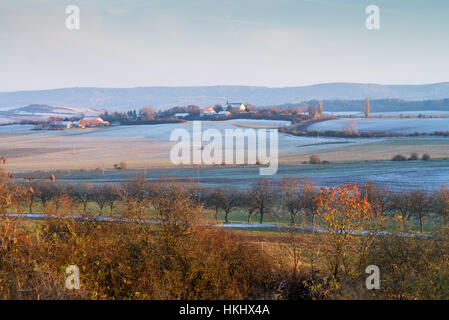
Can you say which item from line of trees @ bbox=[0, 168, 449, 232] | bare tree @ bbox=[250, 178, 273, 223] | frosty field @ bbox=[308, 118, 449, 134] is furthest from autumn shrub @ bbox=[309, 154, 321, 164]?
frosty field @ bbox=[308, 118, 449, 134]

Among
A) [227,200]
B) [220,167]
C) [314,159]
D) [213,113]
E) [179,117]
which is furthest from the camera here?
[213,113]

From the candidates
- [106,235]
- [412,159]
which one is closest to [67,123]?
[412,159]

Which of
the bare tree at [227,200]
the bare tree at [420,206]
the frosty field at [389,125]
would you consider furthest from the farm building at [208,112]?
the bare tree at [420,206]

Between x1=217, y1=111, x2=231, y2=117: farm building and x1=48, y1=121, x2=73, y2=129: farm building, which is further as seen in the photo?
x1=217, y1=111, x2=231, y2=117: farm building

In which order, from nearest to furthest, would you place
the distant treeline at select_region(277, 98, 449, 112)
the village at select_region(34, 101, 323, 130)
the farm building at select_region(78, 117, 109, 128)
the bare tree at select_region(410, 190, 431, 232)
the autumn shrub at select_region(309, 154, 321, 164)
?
the bare tree at select_region(410, 190, 431, 232) → the autumn shrub at select_region(309, 154, 321, 164) → the village at select_region(34, 101, 323, 130) → the farm building at select_region(78, 117, 109, 128) → the distant treeline at select_region(277, 98, 449, 112)

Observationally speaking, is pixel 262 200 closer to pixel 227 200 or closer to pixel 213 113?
pixel 227 200

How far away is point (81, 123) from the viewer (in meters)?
107

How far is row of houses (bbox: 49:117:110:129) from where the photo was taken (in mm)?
105706

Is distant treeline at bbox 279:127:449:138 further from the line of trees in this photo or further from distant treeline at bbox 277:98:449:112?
distant treeline at bbox 277:98:449:112

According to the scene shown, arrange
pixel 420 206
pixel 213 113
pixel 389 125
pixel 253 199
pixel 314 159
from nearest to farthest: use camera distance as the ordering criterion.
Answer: pixel 420 206
pixel 253 199
pixel 314 159
pixel 389 125
pixel 213 113

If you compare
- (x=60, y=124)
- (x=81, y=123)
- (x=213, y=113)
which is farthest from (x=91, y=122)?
(x=213, y=113)

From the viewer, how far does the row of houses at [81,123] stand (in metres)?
106
